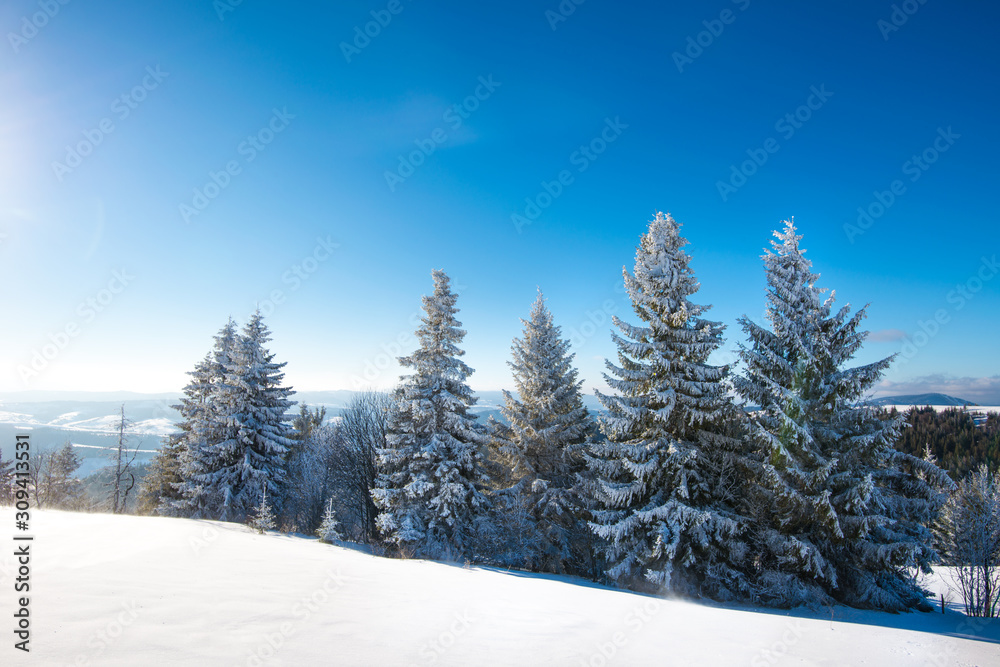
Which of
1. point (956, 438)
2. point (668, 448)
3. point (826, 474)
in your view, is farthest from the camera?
point (956, 438)

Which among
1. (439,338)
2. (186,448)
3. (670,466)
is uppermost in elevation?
(439,338)

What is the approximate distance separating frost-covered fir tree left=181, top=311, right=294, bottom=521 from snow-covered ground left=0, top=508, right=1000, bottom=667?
13.8 metres

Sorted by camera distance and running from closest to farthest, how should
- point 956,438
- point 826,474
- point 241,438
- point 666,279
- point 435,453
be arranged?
point 826,474 → point 666,279 → point 435,453 → point 241,438 → point 956,438

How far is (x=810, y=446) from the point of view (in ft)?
40.7

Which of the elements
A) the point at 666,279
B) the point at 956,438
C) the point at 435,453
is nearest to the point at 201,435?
the point at 435,453

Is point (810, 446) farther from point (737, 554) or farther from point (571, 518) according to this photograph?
point (571, 518)

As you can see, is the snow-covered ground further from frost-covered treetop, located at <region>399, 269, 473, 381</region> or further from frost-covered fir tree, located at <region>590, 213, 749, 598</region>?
frost-covered treetop, located at <region>399, 269, 473, 381</region>

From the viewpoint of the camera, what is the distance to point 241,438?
21.4 meters

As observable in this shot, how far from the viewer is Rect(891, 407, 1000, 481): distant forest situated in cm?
6116

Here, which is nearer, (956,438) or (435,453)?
(435,453)

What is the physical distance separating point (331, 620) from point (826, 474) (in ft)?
43.8

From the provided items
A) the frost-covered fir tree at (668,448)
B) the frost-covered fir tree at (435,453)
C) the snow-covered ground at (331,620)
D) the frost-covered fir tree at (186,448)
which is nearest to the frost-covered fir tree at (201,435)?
the frost-covered fir tree at (186,448)

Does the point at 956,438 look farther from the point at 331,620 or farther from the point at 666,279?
the point at 331,620

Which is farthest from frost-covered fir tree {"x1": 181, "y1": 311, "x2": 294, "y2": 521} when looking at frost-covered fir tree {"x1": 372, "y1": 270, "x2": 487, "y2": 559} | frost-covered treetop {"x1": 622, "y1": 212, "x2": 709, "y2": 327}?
frost-covered treetop {"x1": 622, "y1": 212, "x2": 709, "y2": 327}
